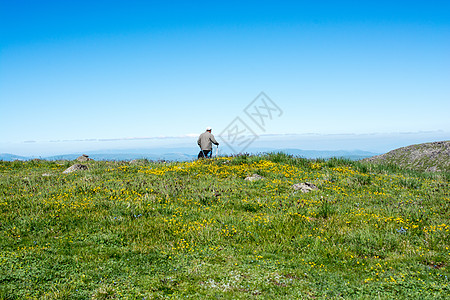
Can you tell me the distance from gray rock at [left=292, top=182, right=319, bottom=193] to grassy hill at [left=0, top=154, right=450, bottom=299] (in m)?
0.31

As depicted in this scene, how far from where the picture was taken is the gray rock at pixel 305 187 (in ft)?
37.6

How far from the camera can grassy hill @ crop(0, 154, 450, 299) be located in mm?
5285

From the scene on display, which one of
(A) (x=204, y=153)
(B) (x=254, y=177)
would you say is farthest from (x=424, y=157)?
(B) (x=254, y=177)

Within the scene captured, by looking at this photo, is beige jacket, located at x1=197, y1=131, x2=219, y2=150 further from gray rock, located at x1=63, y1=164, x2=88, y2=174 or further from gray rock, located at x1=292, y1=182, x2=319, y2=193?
gray rock, located at x1=292, y1=182, x2=319, y2=193

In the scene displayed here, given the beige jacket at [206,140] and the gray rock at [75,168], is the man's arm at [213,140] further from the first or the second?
the gray rock at [75,168]

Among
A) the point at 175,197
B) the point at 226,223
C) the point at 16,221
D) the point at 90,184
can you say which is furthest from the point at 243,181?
the point at 16,221

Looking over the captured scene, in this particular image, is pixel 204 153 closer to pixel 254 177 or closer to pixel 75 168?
pixel 254 177

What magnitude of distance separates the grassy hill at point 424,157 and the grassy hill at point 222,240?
106 feet

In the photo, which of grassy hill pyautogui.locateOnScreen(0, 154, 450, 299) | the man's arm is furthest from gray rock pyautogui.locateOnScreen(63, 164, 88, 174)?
the man's arm

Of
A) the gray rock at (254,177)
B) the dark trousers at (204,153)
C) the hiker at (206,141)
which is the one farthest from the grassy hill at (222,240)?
the dark trousers at (204,153)

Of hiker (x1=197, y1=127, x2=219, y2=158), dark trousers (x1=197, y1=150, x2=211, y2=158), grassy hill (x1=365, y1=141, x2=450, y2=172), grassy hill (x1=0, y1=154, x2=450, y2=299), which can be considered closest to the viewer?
grassy hill (x1=0, y1=154, x2=450, y2=299)

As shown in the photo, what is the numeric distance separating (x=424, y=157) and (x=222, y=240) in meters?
47.9

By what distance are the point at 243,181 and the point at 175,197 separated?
3.69 metres

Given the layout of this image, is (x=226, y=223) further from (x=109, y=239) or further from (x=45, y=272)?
(x=45, y=272)
